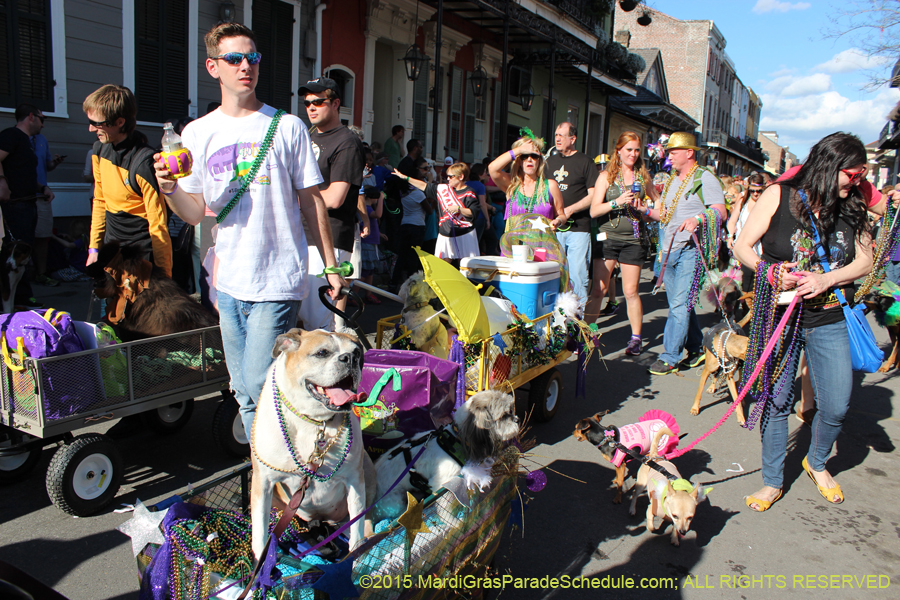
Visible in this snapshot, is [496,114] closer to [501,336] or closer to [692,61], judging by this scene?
[501,336]

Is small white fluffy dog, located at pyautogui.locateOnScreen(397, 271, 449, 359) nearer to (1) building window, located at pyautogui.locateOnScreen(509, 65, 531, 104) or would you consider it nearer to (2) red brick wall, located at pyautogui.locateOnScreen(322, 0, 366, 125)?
(2) red brick wall, located at pyautogui.locateOnScreen(322, 0, 366, 125)

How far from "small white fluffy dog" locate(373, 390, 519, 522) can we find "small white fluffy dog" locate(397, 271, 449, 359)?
4.50ft

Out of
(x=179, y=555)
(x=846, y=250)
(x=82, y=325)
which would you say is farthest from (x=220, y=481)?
(x=846, y=250)

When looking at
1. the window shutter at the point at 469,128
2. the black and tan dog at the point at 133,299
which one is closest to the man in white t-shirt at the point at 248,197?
the black and tan dog at the point at 133,299

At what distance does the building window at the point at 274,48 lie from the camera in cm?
1070

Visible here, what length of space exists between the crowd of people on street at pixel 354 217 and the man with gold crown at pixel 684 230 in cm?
2

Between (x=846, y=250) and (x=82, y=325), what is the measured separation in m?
4.47

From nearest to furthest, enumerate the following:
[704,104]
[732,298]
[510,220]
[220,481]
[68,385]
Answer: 1. [220,481]
2. [68,385]
3. [510,220]
4. [732,298]
5. [704,104]

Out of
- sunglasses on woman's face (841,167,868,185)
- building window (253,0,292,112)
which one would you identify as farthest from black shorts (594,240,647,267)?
building window (253,0,292,112)

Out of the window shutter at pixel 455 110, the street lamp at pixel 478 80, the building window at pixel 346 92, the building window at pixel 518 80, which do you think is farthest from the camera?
the building window at pixel 518 80

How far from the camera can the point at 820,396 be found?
3.82 metres

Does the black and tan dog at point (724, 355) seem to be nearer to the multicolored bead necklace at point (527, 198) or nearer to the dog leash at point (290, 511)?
the multicolored bead necklace at point (527, 198)

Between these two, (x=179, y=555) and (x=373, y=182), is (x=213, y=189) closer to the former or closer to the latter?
(x=179, y=555)

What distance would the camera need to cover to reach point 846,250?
3.65 m
